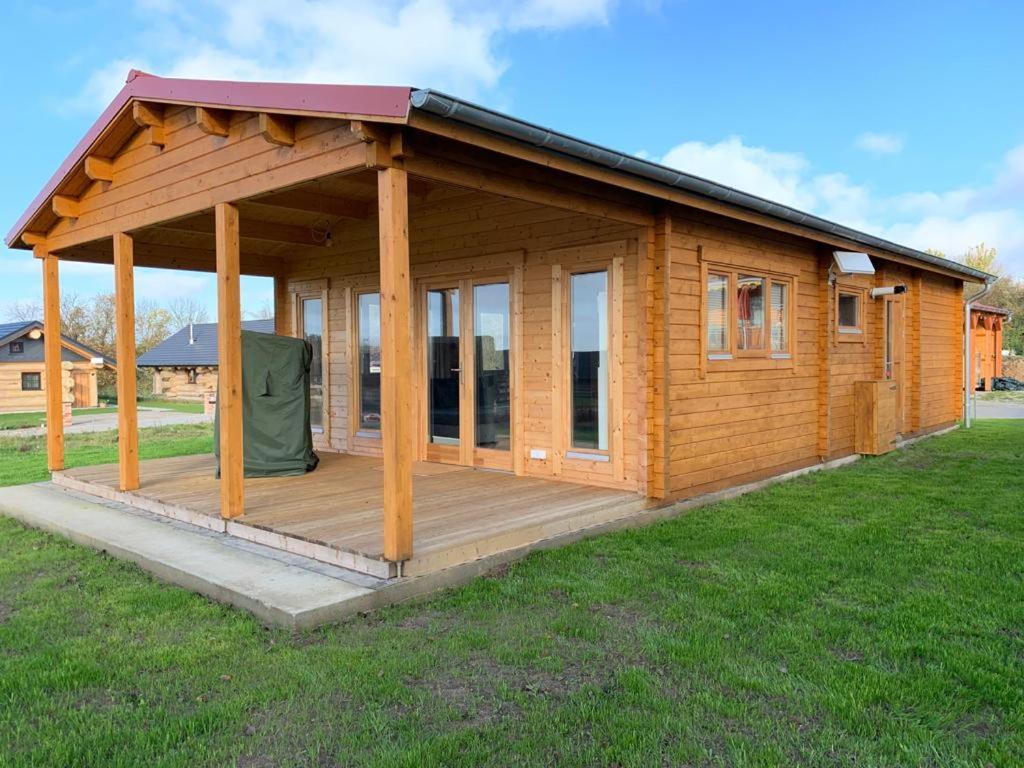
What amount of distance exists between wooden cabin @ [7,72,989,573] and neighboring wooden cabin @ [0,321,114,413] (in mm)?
21010

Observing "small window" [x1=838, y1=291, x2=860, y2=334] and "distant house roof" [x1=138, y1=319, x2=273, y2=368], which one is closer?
"small window" [x1=838, y1=291, x2=860, y2=334]

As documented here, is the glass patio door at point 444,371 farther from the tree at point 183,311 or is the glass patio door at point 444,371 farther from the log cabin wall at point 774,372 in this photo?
the tree at point 183,311

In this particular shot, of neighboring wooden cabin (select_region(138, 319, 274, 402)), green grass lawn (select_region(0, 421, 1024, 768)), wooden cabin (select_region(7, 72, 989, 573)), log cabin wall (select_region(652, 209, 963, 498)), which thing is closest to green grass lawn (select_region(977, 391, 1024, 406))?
log cabin wall (select_region(652, 209, 963, 498))

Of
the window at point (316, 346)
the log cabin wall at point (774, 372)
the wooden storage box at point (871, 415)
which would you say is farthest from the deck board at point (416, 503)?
the wooden storage box at point (871, 415)

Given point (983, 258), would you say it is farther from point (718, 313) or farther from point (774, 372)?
point (718, 313)

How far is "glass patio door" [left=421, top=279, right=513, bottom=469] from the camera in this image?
682cm

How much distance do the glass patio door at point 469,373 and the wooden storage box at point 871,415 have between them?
456 cm

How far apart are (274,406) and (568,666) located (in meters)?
4.52

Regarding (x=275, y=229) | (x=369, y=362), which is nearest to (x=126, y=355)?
(x=275, y=229)

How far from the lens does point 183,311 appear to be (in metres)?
41.7

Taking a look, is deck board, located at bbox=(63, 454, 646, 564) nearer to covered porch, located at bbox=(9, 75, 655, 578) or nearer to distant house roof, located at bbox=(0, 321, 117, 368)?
covered porch, located at bbox=(9, 75, 655, 578)

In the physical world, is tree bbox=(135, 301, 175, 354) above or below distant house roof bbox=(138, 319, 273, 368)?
above

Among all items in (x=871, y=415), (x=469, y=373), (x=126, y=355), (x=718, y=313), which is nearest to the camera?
(x=126, y=355)

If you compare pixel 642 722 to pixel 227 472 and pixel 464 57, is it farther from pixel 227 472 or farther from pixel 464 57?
pixel 464 57
